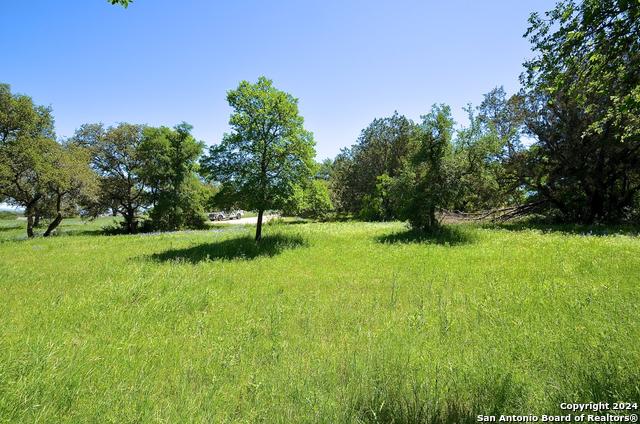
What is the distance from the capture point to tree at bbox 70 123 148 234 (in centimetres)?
2798

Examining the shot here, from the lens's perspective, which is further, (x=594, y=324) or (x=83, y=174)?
(x=83, y=174)

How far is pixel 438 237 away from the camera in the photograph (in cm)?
1446

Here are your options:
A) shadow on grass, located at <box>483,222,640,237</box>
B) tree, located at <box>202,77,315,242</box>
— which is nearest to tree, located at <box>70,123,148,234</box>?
tree, located at <box>202,77,315,242</box>

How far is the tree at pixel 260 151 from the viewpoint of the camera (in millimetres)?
12992

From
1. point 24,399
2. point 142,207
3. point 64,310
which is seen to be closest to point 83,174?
point 142,207

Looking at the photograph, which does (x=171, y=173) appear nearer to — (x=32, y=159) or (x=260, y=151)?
(x=32, y=159)

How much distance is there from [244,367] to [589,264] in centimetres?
1059

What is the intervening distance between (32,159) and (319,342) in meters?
25.3

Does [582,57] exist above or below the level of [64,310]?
above

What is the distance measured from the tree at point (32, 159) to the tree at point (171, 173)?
17.7ft

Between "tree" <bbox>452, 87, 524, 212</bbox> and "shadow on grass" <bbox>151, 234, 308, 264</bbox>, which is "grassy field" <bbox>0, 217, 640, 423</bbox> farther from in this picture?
"tree" <bbox>452, 87, 524, 212</bbox>

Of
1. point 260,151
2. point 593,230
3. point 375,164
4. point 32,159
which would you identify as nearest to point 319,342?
point 260,151

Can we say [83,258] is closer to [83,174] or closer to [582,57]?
[83,174]

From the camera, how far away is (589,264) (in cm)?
787
